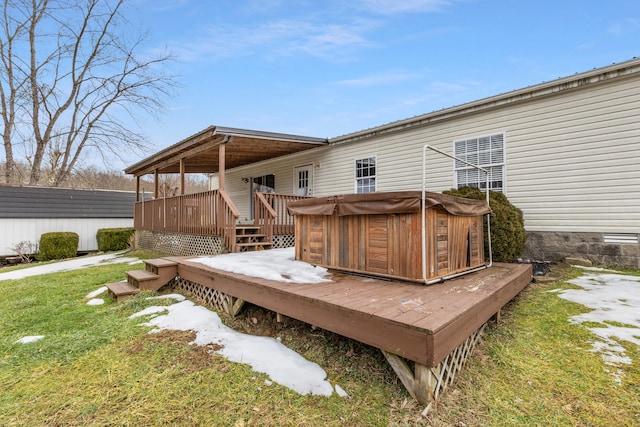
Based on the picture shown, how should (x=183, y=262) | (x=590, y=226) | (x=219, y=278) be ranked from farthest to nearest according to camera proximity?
1. (x=590, y=226)
2. (x=183, y=262)
3. (x=219, y=278)

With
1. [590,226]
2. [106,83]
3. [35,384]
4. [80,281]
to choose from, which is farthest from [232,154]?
[106,83]

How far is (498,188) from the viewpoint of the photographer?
255 inches

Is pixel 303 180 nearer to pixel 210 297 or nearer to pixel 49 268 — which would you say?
pixel 210 297

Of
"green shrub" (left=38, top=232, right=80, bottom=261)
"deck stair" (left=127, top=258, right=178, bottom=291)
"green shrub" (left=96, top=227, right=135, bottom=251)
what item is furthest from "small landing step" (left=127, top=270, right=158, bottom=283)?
"green shrub" (left=38, top=232, right=80, bottom=261)

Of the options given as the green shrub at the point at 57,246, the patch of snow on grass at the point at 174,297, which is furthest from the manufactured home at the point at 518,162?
the green shrub at the point at 57,246

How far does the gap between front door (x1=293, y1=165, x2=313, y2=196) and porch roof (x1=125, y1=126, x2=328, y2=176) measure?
0.70m

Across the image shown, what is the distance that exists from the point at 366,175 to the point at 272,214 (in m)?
3.10

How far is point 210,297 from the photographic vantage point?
4.31m

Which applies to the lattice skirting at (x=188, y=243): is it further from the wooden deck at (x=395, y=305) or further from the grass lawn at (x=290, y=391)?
the grass lawn at (x=290, y=391)

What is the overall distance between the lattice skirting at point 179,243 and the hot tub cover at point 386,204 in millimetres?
4035

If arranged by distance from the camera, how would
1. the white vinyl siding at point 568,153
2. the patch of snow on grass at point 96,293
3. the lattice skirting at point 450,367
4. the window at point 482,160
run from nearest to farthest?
the lattice skirting at point 450,367 < the patch of snow on grass at point 96,293 < the white vinyl siding at point 568,153 < the window at point 482,160

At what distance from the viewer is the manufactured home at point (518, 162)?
525cm

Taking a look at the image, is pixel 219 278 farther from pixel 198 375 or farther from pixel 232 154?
pixel 232 154

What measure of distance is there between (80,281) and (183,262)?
259 centimetres
